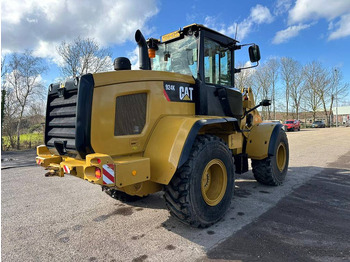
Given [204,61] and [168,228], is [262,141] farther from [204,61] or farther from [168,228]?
[168,228]

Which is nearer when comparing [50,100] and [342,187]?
[50,100]

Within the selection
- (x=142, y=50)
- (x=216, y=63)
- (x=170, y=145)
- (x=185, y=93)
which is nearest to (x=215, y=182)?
(x=170, y=145)

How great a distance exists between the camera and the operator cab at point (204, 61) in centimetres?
391

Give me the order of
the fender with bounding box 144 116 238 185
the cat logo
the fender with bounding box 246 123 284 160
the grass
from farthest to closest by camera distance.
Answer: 1. the grass
2. the fender with bounding box 246 123 284 160
3. the cat logo
4. the fender with bounding box 144 116 238 185

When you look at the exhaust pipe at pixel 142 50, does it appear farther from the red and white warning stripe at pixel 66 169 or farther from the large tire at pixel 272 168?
the large tire at pixel 272 168

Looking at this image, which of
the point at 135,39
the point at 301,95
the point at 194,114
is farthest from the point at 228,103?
the point at 301,95

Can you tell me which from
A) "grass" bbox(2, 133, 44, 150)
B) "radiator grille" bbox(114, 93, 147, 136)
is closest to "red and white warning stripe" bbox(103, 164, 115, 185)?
"radiator grille" bbox(114, 93, 147, 136)

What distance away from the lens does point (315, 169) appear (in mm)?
7246

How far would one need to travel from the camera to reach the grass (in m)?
15.8

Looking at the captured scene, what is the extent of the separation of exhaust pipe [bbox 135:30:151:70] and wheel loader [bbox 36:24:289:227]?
16 millimetres

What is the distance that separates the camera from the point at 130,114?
3109 mm

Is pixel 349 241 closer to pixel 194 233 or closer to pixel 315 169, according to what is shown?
pixel 194 233

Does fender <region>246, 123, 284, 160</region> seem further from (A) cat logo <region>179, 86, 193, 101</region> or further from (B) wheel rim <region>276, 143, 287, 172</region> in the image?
(A) cat logo <region>179, 86, 193, 101</region>

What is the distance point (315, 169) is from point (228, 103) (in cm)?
461
